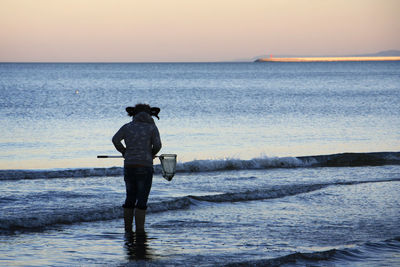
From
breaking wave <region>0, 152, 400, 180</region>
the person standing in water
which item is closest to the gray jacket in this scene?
the person standing in water

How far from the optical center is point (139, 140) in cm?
862

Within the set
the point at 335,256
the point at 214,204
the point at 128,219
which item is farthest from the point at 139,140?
the point at 214,204

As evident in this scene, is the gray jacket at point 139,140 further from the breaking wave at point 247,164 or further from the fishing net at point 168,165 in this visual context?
the breaking wave at point 247,164

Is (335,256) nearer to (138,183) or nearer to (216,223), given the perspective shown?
(216,223)

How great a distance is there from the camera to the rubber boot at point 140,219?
9032 mm

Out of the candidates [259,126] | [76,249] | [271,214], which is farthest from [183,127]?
[76,249]

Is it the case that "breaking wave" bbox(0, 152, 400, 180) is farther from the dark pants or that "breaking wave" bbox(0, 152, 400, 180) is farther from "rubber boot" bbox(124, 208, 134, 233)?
the dark pants

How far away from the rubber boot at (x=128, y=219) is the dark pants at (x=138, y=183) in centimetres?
14

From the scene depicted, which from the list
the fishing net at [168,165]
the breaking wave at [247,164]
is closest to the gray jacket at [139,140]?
the fishing net at [168,165]

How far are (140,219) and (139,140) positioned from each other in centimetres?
123

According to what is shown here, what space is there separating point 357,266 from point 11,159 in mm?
14345

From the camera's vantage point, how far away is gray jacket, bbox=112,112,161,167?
8609 mm

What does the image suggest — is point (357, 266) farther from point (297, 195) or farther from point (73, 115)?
point (73, 115)

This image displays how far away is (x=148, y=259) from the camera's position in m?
7.86
